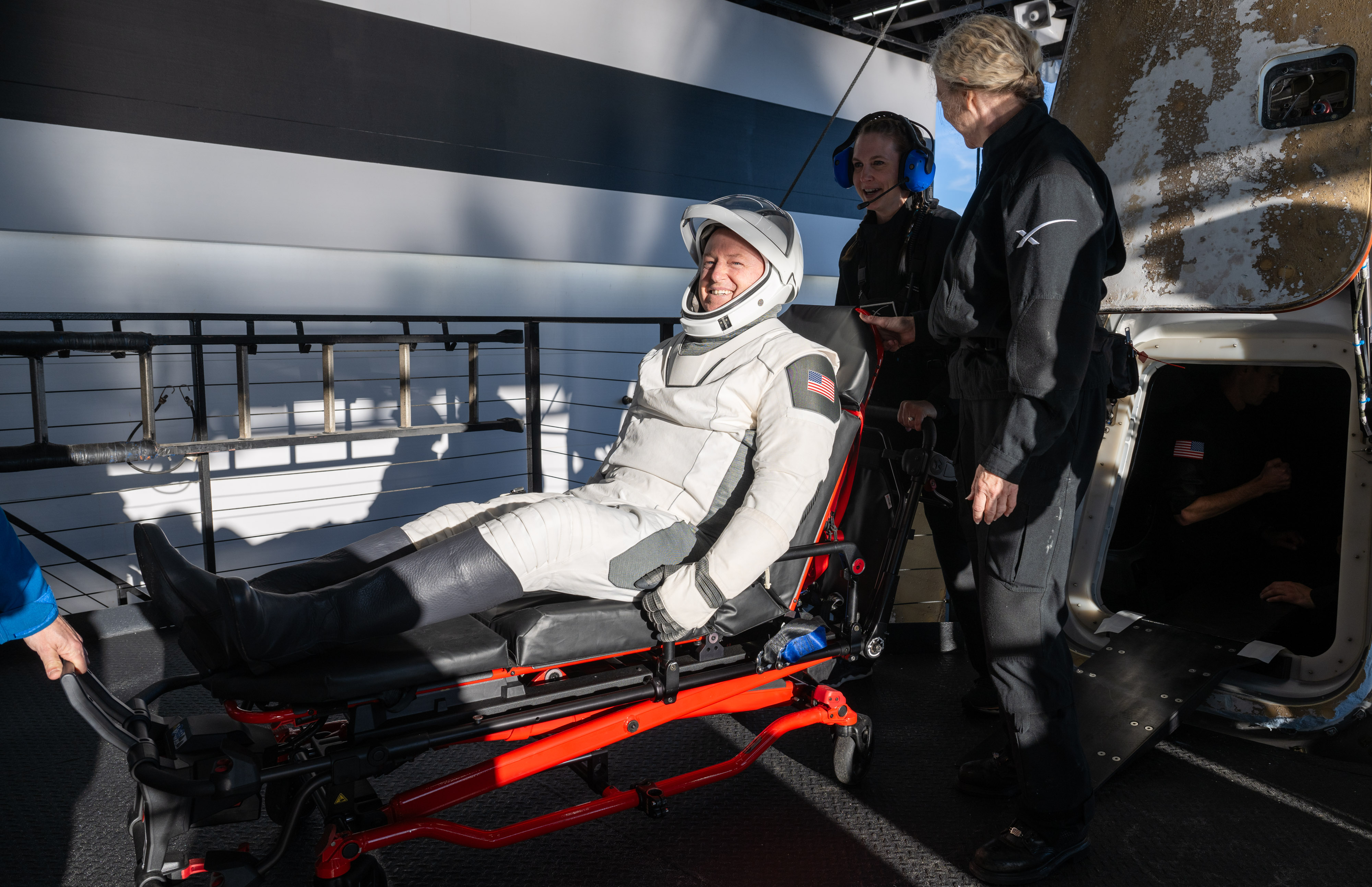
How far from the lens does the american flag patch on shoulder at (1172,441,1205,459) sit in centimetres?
319

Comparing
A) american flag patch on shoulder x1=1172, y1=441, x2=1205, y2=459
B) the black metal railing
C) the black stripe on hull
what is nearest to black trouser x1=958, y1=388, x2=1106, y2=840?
american flag patch on shoulder x1=1172, y1=441, x2=1205, y2=459

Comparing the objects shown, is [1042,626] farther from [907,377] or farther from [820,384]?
[907,377]

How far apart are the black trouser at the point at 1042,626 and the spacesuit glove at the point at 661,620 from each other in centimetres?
72

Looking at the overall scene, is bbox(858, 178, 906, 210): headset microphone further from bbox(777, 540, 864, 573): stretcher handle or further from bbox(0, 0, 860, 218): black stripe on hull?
bbox(0, 0, 860, 218): black stripe on hull

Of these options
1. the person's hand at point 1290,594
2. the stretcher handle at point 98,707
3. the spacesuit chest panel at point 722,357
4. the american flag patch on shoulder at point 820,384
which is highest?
the spacesuit chest panel at point 722,357

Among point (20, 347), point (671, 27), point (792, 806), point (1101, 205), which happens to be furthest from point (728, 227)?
point (671, 27)

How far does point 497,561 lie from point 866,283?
5.95 feet

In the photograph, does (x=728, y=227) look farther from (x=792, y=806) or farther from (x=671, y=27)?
(x=671, y=27)

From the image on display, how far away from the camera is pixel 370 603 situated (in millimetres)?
1553

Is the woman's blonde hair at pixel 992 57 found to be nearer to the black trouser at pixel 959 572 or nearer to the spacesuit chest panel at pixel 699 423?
the spacesuit chest panel at pixel 699 423

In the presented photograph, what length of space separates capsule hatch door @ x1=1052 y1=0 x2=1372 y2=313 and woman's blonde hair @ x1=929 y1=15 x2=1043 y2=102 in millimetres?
1024

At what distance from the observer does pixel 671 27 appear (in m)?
5.80

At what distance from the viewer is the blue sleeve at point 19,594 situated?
1.25 m

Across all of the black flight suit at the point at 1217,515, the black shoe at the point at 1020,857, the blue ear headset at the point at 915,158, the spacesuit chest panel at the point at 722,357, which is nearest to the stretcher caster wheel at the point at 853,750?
the black shoe at the point at 1020,857
